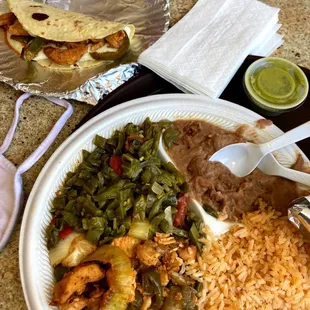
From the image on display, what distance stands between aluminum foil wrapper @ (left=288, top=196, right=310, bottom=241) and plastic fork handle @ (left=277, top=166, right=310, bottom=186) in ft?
0.39

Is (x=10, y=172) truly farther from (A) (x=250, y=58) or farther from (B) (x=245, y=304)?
(A) (x=250, y=58)

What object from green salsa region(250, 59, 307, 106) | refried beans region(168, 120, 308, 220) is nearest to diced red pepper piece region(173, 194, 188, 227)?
refried beans region(168, 120, 308, 220)

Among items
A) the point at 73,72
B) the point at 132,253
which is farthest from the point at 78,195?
the point at 73,72

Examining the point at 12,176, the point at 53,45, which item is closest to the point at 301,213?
the point at 12,176

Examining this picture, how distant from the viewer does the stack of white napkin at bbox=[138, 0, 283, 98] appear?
216cm

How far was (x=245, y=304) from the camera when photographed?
5.68 ft

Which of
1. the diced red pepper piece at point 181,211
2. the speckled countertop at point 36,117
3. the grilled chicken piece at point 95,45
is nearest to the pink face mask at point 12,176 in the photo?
the speckled countertop at point 36,117

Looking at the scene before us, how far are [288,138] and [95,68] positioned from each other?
1070 mm

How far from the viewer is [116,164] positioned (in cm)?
187

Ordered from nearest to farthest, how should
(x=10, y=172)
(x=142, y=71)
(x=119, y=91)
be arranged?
(x=10, y=172) → (x=119, y=91) → (x=142, y=71)

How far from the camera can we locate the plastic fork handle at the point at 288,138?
1.84 metres

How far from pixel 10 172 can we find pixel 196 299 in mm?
983

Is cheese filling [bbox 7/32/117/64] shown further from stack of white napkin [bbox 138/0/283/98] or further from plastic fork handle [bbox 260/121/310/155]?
plastic fork handle [bbox 260/121/310/155]

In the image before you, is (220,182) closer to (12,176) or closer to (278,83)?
(278,83)
